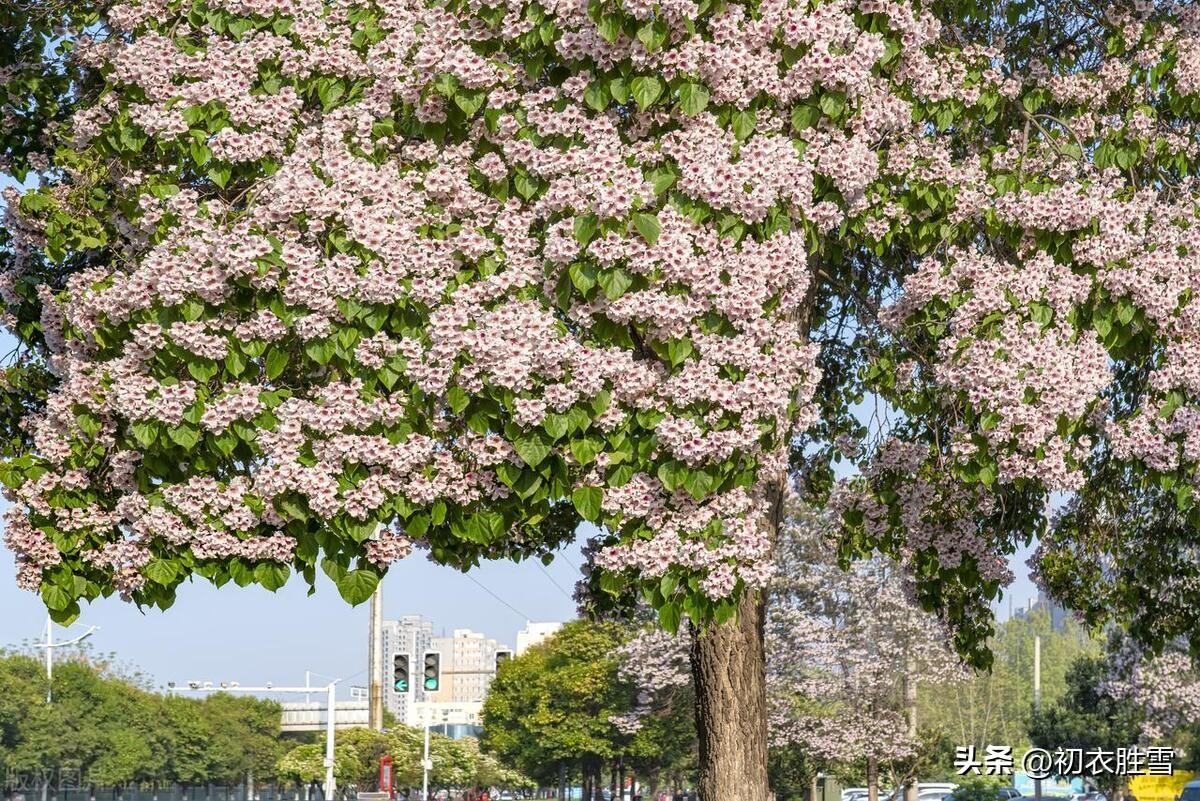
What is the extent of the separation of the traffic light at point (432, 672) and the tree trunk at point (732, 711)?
27467 millimetres

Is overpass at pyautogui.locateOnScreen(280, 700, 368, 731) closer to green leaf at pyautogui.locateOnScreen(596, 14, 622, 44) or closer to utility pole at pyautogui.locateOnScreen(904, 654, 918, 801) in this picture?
utility pole at pyautogui.locateOnScreen(904, 654, 918, 801)

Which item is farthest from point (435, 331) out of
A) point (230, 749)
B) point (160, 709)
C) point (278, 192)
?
point (230, 749)

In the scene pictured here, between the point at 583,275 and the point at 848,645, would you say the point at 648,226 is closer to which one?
the point at 583,275

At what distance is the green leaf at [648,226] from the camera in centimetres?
1007

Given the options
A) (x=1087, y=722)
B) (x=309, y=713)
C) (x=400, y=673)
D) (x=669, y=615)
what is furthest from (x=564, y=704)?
(x=669, y=615)

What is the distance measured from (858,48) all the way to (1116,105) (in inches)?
167

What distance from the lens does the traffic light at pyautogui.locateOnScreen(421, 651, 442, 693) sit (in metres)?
41.4

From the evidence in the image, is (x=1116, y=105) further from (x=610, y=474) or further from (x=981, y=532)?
(x=610, y=474)

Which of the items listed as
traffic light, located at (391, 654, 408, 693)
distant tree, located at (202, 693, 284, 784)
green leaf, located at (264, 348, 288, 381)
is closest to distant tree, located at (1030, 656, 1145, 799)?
traffic light, located at (391, 654, 408, 693)

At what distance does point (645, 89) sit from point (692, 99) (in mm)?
341

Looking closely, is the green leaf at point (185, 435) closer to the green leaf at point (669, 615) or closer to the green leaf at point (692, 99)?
the green leaf at point (669, 615)

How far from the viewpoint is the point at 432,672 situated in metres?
42.1

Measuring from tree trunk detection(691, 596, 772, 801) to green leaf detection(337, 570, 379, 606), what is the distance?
3969 mm

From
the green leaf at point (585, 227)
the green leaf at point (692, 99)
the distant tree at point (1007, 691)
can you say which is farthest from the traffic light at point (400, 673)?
the green leaf at point (585, 227)
